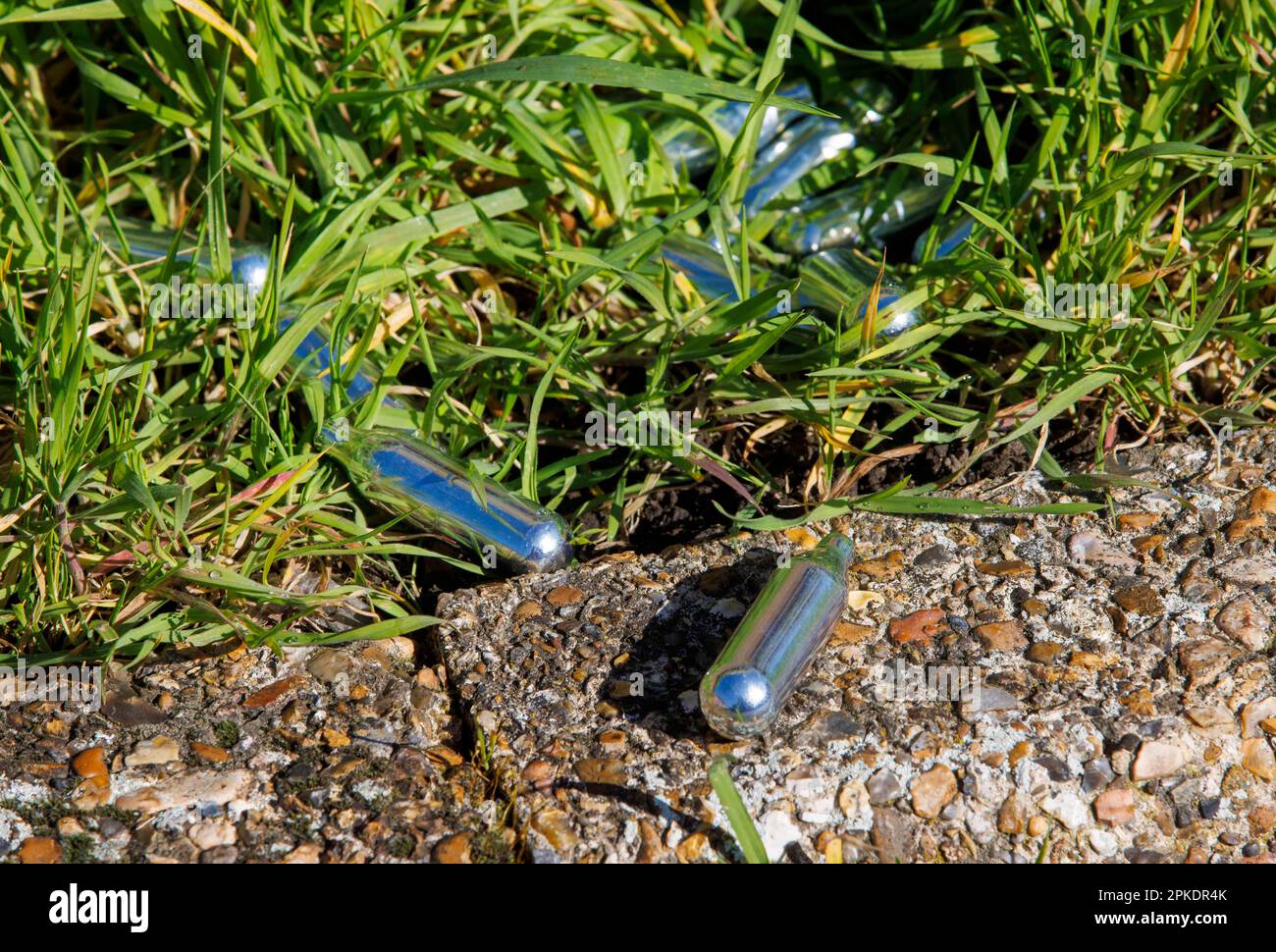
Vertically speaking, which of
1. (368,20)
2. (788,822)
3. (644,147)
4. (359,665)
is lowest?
(359,665)

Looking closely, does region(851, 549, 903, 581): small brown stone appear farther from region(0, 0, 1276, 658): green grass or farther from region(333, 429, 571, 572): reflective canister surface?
region(333, 429, 571, 572): reflective canister surface

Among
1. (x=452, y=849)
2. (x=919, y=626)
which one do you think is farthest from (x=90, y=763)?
(x=919, y=626)

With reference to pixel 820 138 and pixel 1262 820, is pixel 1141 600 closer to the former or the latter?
pixel 1262 820

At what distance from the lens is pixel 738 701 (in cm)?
181

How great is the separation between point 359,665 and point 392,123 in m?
1.28

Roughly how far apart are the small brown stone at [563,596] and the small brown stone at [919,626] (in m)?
0.51

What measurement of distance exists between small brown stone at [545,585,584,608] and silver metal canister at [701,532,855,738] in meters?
0.31

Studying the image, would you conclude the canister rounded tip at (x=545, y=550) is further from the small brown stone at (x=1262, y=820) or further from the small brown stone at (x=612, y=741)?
the small brown stone at (x=1262, y=820)

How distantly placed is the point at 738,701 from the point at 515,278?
4.03 feet

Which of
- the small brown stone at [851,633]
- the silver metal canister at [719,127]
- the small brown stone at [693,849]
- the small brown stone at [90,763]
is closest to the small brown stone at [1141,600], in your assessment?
the small brown stone at [851,633]

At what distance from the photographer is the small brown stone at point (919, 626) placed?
2.03m
